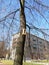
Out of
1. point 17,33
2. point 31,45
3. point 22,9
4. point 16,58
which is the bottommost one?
point 16,58

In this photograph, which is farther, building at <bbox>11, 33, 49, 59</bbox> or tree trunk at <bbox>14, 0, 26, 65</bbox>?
building at <bbox>11, 33, 49, 59</bbox>

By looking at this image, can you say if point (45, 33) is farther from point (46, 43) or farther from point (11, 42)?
point (11, 42)

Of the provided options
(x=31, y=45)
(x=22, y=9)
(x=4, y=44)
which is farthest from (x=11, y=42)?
(x=22, y=9)

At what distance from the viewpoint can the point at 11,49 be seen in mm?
5426

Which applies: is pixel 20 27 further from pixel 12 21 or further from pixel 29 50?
pixel 29 50

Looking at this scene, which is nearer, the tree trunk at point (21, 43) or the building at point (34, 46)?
the tree trunk at point (21, 43)

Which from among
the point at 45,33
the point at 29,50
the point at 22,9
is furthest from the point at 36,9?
the point at 29,50

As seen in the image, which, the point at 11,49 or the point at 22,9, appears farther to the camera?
the point at 11,49

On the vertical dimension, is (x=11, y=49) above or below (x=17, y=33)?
below

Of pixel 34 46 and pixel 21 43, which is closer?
pixel 21 43

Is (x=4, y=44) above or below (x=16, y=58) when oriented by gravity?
above

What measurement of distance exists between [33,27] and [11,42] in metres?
0.67

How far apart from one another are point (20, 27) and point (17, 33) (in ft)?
0.70

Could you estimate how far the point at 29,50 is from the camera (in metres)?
4.81
